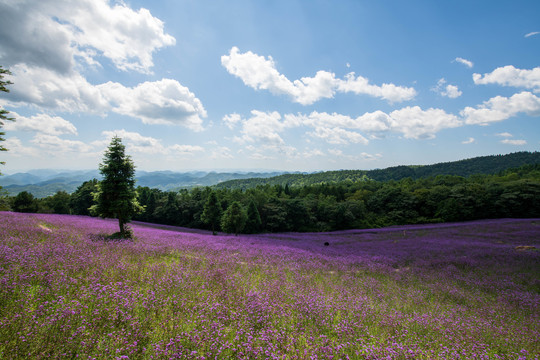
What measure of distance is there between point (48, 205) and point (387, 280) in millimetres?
78729

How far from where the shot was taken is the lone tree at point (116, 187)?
50.4ft

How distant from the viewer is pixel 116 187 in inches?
619

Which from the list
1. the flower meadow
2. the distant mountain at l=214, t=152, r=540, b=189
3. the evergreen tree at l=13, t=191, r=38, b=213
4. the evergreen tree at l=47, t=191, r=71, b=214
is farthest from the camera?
the distant mountain at l=214, t=152, r=540, b=189

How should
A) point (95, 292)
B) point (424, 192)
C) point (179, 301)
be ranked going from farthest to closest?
point (424, 192) < point (179, 301) < point (95, 292)

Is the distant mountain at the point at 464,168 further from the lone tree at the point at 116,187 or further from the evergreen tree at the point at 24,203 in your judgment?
the lone tree at the point at 116,187

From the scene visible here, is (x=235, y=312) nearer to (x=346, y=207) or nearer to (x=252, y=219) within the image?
(x=252, y=219)

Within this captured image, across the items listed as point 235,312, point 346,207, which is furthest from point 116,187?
point 346,207

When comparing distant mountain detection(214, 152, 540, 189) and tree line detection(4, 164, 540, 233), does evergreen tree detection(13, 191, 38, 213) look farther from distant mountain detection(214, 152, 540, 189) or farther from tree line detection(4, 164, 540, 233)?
distant mountain detection(214, 152, 540, 189)

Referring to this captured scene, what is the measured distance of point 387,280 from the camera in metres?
11.0

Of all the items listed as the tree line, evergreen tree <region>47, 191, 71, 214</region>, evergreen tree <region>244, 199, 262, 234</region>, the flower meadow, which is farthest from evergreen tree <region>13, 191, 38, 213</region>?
the flower meadow

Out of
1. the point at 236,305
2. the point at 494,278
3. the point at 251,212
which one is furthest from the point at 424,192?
the point at 236,305

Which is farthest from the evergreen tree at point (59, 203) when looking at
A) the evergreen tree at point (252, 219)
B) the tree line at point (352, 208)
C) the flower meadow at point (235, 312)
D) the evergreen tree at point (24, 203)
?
the flower meadow at point (235, 312)

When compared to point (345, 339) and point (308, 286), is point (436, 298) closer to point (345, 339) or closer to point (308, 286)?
point (308, 286)

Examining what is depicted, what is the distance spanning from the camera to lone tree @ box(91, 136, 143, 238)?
604 inches
